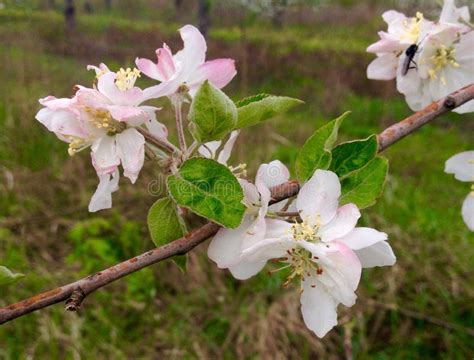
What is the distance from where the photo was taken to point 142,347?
2.15 metres

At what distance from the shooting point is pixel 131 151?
1.46ft

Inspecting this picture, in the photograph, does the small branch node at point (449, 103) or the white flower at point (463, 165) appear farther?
the white flower at point (463, 165)

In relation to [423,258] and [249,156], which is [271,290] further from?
[249,156]

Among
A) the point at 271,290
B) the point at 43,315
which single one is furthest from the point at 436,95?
the point at 43,315

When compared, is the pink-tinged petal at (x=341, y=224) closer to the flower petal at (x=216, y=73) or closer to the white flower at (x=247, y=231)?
the white flower at (x=247, y=231)

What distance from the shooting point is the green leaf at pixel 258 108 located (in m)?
0.44

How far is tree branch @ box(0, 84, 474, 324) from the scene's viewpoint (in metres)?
0.39

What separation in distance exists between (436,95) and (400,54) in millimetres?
63

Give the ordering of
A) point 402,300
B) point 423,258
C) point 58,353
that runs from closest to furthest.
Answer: point 58,353, point 402,300, point 423,258

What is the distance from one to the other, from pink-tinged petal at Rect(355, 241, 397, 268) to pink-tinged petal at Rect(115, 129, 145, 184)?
0.18 meters

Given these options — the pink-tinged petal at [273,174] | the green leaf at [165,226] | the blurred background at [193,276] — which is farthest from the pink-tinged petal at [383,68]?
the blurred background at [193,276]

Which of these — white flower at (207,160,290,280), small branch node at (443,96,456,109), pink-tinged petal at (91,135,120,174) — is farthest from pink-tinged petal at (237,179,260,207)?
small branch node at (443,96,456,109)

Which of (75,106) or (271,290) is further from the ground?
(75,106)

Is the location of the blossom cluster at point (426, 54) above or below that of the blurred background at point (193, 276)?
above
